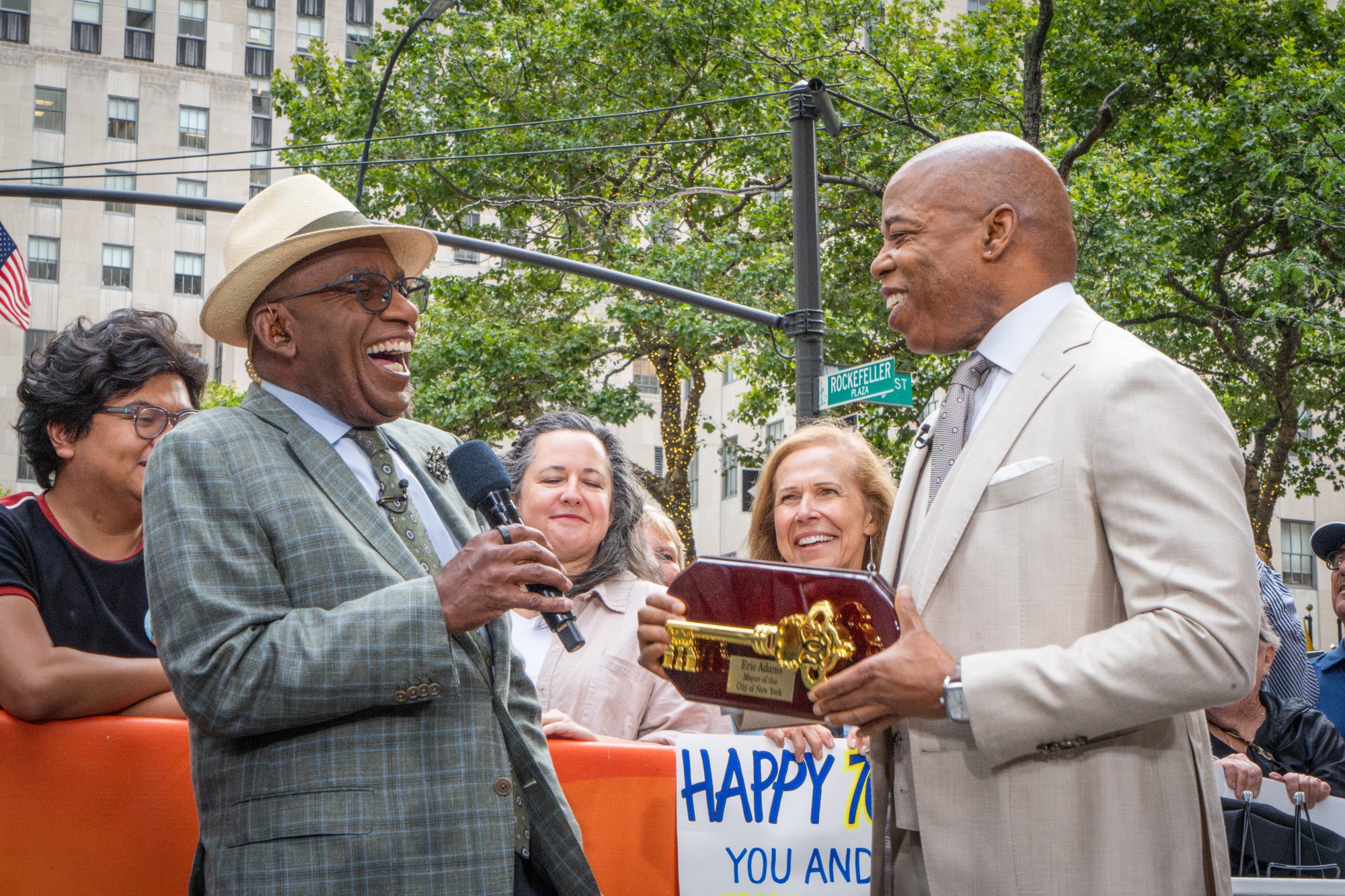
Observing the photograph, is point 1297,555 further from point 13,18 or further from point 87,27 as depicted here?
point 13,18

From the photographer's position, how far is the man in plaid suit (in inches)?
96.2

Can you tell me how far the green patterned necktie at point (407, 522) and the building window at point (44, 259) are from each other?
166ft

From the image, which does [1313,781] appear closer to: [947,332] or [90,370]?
[947,332]

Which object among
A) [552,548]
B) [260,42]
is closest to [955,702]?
[552,548]

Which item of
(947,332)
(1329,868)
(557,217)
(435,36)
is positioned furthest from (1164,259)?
(947,332)

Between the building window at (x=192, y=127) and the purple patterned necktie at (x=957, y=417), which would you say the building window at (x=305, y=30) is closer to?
the building window at (x=192, y=127)

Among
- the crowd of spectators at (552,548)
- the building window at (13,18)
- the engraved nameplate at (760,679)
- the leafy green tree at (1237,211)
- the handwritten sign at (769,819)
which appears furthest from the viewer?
the building window at (13,18)

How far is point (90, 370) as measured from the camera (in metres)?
3.85

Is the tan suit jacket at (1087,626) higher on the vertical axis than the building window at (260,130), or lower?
lower

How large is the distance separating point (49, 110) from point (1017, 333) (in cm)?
5514

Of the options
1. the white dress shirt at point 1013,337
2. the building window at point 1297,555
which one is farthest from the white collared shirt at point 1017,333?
the building window at point 1297,555

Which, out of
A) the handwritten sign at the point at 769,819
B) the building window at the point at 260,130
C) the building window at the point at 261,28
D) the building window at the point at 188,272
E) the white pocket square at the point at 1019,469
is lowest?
the handwritten sign at the point at 769,819

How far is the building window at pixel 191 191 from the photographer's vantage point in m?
50.2

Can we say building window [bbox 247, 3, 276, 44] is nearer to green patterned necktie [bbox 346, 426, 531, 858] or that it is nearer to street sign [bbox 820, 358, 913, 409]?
street sign [bbox 820, 358, 913, 409]
